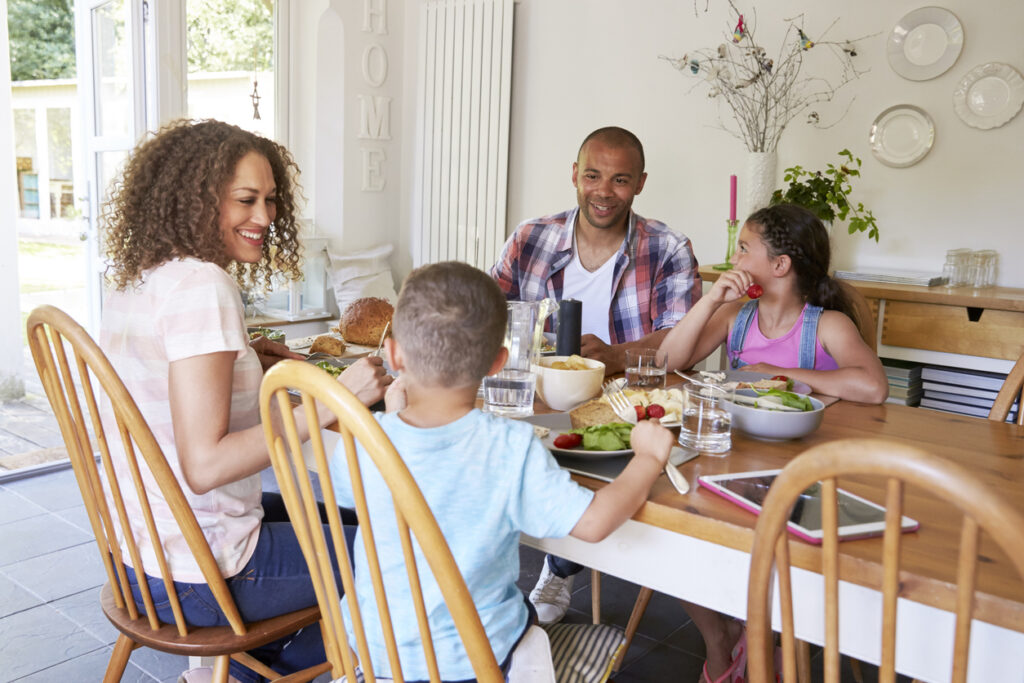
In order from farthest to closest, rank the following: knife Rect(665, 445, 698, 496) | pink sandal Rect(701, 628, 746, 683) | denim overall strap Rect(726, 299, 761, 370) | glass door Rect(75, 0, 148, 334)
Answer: glass door Rect(75, 0, 148, 334) → denim overall strap Rect(726, 299, 761, 370) → pink sandal Rect(701, 628, 746, 683) → knife Rect(665, 445, 698, 496)

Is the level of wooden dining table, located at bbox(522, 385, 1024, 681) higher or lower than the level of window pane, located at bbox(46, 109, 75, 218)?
lower

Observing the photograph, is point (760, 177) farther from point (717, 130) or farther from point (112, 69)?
point (112, 69)

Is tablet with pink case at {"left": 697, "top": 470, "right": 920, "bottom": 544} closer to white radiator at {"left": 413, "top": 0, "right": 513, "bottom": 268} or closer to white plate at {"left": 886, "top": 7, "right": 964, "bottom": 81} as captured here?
white plate at {"left": 886, "top": 7, "right": 964, "bottom": 81}

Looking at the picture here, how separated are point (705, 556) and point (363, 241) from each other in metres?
3.82

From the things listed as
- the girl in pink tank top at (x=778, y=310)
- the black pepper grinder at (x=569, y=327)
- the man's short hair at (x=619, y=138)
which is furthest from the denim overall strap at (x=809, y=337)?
the man's short hair at (x=619, y=138)

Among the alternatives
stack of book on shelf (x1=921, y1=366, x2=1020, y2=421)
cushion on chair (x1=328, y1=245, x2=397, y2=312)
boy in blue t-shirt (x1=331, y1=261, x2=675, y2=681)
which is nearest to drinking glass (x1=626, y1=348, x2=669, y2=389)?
boy in blue t-shirt (x1=331, y1=261, x2=675, y2=681)

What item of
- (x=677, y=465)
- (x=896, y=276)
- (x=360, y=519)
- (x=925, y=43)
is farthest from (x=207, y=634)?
(x=925, y=43)

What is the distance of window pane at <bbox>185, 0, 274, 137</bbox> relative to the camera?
14.1 ft

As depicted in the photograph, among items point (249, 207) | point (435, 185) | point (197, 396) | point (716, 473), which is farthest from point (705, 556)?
point (435, 185)

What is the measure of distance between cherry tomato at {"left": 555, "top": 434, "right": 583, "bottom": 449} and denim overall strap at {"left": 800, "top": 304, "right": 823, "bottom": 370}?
0.96 meters

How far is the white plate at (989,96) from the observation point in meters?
3.04

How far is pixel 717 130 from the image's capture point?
3707 millimetres

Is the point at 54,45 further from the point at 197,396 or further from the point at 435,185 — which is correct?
the point at 197,396

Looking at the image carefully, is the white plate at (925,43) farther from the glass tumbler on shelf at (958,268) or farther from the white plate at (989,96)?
the glass tumbler on shelf at (958,268)
